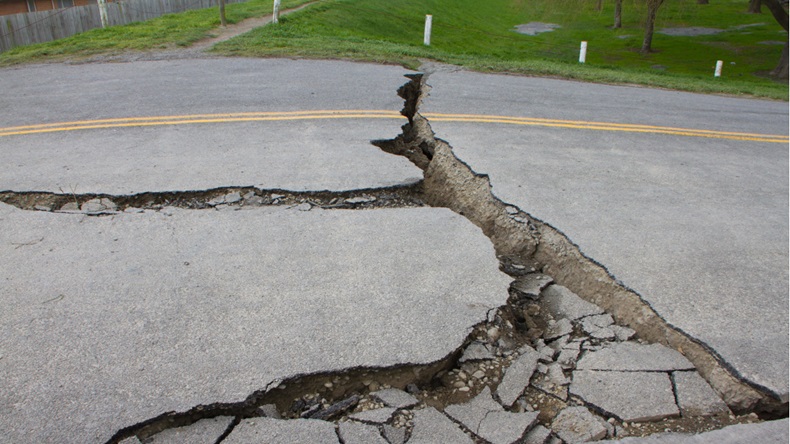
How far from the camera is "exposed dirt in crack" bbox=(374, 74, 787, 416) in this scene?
3.12 meters

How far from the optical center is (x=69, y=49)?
1076 cm

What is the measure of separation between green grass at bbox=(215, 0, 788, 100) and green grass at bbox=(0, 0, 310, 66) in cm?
126

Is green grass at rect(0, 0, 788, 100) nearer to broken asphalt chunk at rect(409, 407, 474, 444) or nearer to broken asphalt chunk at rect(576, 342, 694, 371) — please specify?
broken asphalt chunk at rect(576, 342, 694, 371)

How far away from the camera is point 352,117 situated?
7.23 m

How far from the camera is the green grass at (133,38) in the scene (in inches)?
415

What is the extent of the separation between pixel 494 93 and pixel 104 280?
22.7ft

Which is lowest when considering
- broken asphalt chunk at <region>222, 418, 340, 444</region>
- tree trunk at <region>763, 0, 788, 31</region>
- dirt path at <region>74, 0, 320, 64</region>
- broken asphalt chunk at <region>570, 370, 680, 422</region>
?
broken asphalt chunk at <region>570, 370, 680, 422</region>

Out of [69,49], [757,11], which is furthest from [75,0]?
[757,11]

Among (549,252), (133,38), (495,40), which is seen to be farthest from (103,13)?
(495,40)

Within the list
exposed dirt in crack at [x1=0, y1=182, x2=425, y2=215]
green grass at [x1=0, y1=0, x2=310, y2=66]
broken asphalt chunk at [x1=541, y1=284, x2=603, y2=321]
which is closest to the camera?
broken asphalt chunk at [x1=541, y1=284, x2=603, y2=321]

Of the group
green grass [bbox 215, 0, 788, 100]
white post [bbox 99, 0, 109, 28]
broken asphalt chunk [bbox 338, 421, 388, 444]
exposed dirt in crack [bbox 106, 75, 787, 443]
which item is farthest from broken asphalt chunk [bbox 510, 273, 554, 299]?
white post [bbox 99, 0, 109, 28]

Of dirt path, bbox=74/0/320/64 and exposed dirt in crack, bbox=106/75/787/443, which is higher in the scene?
dirt path, bbox=74/0/320/64

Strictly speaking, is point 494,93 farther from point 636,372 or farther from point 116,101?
point 636,372

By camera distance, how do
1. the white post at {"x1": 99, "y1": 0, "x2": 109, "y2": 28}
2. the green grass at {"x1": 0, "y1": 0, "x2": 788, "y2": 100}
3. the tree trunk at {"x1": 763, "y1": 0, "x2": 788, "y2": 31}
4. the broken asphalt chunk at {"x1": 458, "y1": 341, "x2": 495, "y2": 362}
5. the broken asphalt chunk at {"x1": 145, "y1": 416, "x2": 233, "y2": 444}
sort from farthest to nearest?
the tree trunk at {"x1": 763, "y1": 0, "x2": 788, "y2": 31} → the white post at {"x1": 99, "y1": 0, "x2": 109, "y2": 28} → the green grass at {"x1": 0, "y1": 0, "x2": 788, "y2": 100} → the broken asphalt chunk at {"x1": 458, "y1": 341, "x2": 495, "y2": 362} → the broken asphalt chunk at {"x1": 145, "y1": 416, "x2": 233, "y2": 444}
